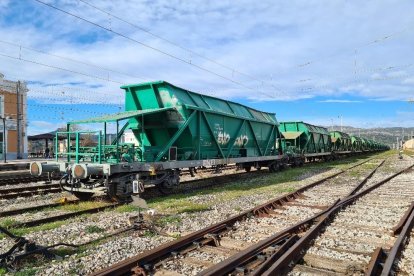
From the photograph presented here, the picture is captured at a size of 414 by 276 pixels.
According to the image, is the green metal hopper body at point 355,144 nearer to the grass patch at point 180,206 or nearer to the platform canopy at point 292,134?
the platform canopy at point 292,134

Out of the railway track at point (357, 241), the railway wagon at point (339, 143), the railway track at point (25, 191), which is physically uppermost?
the railway wagon at point (339, 143)

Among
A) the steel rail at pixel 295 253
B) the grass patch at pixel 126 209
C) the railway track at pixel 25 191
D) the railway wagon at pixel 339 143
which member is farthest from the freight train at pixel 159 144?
the railway wagon at pixel 339 143

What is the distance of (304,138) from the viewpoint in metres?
28.2

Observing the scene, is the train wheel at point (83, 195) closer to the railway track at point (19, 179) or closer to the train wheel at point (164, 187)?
the train wheel at point (164, 187)

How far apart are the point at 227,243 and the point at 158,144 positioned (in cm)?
777

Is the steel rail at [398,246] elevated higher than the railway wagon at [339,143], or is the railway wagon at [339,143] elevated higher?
the railway wagon at [339,143]

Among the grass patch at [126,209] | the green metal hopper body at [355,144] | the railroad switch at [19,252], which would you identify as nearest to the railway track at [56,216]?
the grass patch at [126,209]

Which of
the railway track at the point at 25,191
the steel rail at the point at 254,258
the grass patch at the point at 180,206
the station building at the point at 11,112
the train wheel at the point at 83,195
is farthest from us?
the station building at the point at 11,112

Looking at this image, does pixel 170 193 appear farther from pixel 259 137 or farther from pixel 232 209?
pixel 259 137

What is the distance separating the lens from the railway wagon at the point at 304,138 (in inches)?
1060

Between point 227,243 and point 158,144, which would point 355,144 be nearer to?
point 158,144

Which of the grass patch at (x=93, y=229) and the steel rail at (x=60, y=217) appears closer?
the grass patch at (x=93, y=229)

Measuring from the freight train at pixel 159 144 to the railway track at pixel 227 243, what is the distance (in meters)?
2.78

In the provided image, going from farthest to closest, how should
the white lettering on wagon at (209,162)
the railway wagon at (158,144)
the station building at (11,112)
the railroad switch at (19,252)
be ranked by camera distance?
the station building at (11,112), the white lettering on wagon at (209,162), the railway wagon at (158,144), the railroad switch at (19,252)
